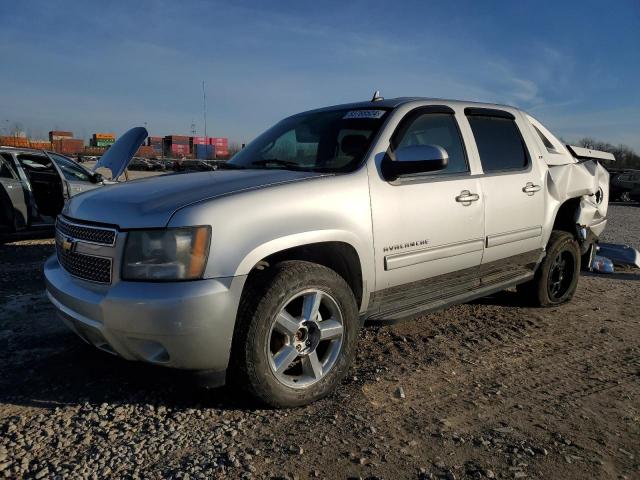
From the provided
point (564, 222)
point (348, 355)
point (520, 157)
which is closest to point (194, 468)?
point (348, 355)

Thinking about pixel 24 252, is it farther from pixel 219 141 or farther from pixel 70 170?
pixel 219 141

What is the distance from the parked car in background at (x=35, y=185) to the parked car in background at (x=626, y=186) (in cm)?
2248

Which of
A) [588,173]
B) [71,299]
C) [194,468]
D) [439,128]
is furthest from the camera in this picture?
[588,173]

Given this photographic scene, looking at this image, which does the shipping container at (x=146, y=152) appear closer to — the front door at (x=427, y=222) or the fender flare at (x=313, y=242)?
the front door at (x=427, y=222)

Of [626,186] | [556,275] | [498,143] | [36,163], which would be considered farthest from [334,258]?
[626,186]

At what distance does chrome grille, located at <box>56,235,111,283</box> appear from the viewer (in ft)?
8.63

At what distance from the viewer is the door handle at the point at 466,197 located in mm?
3664

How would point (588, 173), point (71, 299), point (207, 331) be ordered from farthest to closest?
1. point (588, 173)
2. point (71, 299)
3. point (207, 331)

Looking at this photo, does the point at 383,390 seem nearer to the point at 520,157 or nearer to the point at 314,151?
the point at 314,151

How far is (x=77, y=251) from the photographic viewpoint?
2.82 meters

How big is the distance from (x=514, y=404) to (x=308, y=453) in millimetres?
1305

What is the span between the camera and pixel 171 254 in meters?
2.48

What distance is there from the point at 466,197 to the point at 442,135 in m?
0.54

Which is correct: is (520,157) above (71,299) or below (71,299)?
above
